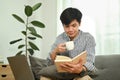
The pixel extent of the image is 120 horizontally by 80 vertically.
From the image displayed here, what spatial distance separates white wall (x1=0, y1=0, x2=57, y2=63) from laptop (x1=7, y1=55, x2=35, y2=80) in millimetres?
2042

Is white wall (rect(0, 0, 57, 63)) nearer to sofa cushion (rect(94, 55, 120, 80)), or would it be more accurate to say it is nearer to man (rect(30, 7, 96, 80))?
sofa cushion (rect(94, 55, 120, 80))

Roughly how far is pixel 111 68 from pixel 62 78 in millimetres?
1046

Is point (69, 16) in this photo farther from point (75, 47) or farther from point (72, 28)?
point (75, 47)

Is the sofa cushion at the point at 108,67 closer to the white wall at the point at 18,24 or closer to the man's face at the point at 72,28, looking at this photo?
the man's face at the point at 72,28

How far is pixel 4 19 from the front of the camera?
369 cm

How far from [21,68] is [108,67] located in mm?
1168

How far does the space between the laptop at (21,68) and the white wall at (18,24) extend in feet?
6.70

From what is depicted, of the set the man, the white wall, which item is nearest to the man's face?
the man

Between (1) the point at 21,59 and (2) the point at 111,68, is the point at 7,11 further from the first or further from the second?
(1) the point at 21,59

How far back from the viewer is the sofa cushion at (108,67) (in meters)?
2.38

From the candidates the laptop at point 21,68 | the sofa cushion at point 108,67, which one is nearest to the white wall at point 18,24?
the sofa cushion at point 108,67

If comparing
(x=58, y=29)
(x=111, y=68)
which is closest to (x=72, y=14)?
(x=111, y=68)

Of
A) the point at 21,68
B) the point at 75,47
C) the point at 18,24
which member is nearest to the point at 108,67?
the point at 75,47

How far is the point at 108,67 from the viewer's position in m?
2.47
